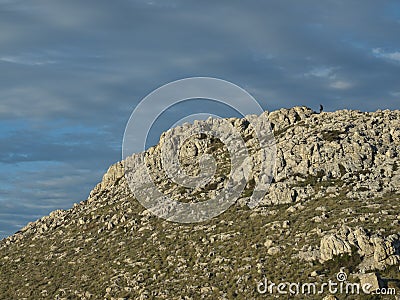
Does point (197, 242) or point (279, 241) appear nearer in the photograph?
point (279, 241)

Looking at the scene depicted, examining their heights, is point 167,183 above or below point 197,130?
below

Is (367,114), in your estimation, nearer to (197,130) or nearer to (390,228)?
(197,130)

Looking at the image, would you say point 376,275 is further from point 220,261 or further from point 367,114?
point 367,114

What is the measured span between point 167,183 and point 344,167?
39.9 metres

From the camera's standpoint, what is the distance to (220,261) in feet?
258

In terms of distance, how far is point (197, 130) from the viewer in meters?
137

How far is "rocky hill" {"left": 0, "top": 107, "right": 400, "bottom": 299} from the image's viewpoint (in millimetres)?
70250

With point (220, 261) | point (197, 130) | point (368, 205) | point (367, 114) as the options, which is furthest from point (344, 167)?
point (197, 130)

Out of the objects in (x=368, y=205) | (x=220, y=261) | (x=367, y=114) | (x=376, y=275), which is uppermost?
(x=367, y=114)

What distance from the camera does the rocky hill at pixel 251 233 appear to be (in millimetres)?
70250

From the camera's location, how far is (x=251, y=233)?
85000 millimetres

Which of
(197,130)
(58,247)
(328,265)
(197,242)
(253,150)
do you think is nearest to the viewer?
(328,265)

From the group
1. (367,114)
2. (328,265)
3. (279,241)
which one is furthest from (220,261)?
(367,114)

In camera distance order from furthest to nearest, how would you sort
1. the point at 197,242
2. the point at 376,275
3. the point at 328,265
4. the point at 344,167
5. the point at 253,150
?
the point at 253,150
the point at 344,167
the point at 197,242
the point at 328,265
the point at 376,275
